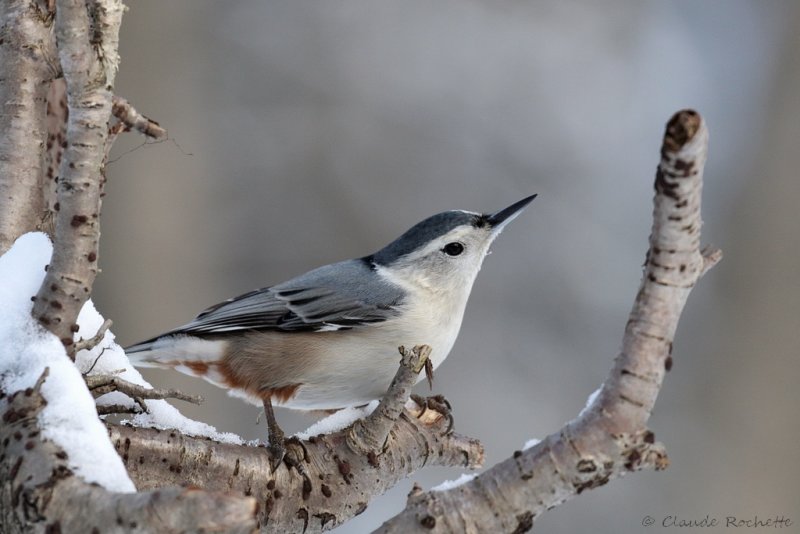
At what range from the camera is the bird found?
2467 millimetres

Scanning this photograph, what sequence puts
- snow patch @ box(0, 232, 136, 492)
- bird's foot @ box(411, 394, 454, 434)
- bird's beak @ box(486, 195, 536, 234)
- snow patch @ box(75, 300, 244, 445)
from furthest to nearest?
bird's beak @ box(486, 195, 536, 234), bird's foot @ box(411, 394, 454, 434), snow patch @ box(75, 300, 244, 445), snow patch @ box(0, 232, 136, 492)

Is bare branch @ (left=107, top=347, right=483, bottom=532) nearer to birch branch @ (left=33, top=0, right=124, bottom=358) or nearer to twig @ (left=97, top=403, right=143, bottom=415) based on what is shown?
twig @ (left=97, top=403, right=143, bottom=415)

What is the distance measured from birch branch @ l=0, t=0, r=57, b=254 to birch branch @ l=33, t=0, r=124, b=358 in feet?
2.21

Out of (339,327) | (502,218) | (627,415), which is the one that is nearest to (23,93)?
(339,327)

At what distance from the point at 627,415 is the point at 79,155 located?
3.14ft

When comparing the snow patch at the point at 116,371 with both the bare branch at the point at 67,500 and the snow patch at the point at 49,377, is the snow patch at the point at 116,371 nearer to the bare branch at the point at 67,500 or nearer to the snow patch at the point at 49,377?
the snow patch at the point at 49,377

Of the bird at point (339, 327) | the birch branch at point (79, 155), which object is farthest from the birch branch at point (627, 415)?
the bird at point (339, 327)

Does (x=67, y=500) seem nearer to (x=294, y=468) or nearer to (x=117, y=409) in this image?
(x=117, y=409)

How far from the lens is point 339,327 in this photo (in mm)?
2582

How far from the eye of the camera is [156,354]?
2.61 m

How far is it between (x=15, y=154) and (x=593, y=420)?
1512mm

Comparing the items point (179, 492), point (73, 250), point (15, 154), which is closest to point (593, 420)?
point (179, 492)

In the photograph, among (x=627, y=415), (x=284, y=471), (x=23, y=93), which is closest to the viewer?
(x=627, y=415)

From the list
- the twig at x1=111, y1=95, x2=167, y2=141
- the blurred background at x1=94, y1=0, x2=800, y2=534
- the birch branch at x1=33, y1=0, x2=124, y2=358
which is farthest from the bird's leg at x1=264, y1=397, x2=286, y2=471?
the blurred background at x1=94, y1=0, x2=800, y2=534
